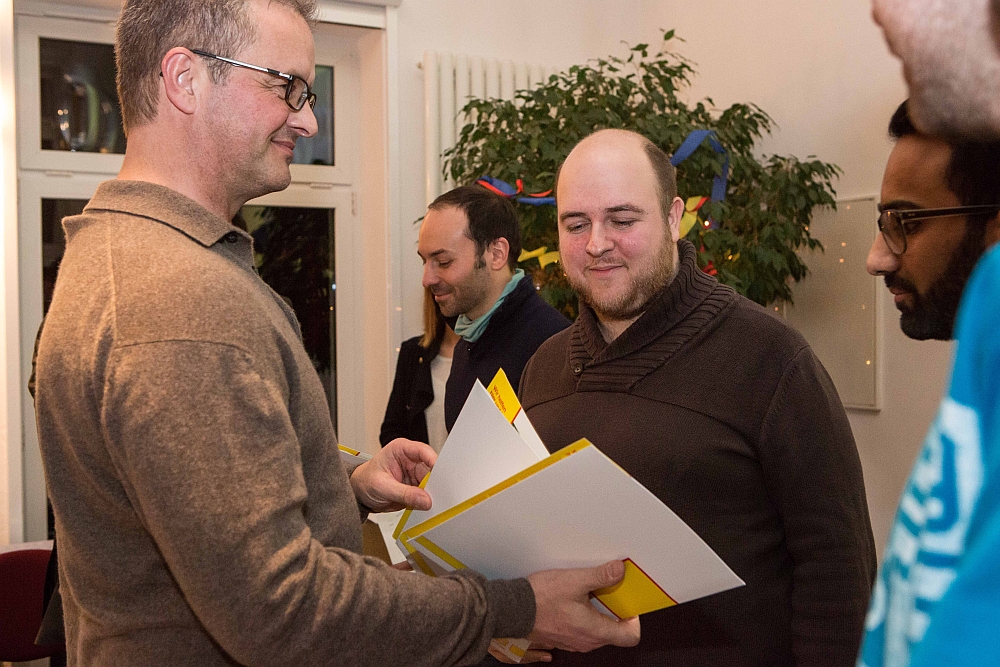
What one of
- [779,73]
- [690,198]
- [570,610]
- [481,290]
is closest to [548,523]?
[570,610]

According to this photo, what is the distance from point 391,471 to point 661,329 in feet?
1.91

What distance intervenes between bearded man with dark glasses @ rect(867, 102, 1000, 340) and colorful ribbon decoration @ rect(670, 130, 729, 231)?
1938 millimetres

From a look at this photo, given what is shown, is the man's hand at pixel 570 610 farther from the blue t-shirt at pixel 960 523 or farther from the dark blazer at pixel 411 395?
the dark blazer at pixel 411 395

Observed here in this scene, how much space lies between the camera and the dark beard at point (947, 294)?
1.01 meters

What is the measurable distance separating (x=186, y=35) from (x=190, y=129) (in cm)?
12

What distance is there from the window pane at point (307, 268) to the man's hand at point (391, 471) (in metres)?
3.13

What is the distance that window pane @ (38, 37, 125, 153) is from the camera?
13.0 ft

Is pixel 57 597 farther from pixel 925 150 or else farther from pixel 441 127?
pixel 441 127

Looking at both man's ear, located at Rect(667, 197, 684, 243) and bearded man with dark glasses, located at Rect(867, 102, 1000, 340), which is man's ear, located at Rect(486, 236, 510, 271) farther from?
bearded man with dark glasses, located at Rect(867, 102, 1000, 340)

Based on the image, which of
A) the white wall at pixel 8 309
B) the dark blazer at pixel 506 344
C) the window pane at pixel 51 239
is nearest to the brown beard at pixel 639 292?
the dark blazer at pixel 506 344

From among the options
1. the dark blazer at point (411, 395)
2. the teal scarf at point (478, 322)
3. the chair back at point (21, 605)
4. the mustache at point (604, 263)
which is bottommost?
the chair back at point (21, 605)

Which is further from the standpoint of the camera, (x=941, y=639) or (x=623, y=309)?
(x=623, y=309)

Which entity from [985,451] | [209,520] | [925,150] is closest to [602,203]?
[925,150]

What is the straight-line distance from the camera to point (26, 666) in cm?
333
